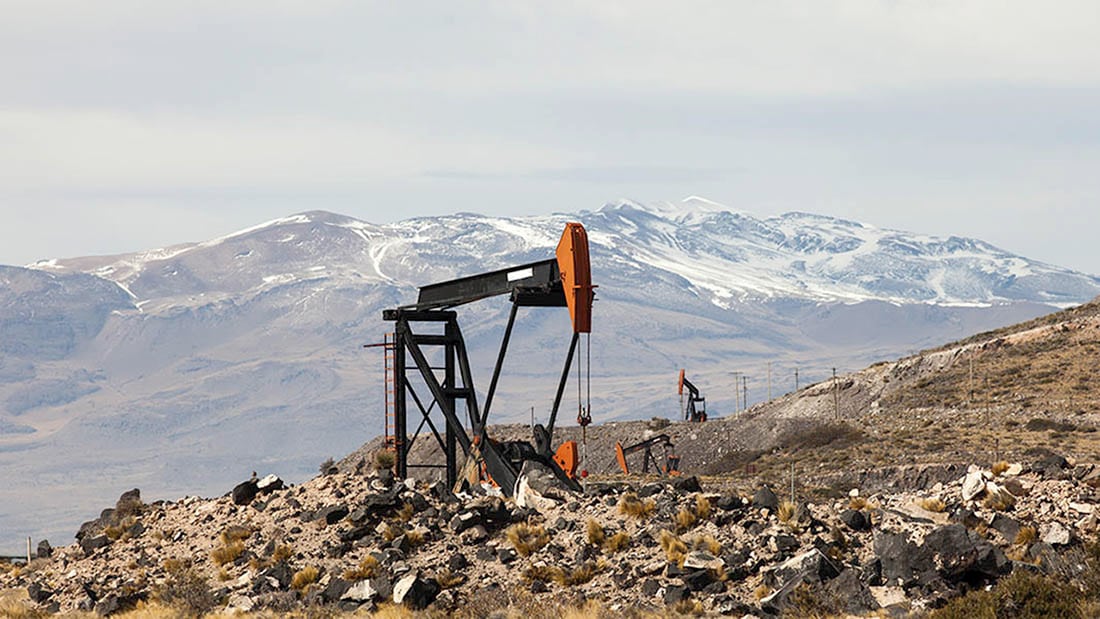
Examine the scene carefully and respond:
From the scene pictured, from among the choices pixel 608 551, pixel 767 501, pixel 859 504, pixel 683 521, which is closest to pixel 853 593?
pixel 767 501

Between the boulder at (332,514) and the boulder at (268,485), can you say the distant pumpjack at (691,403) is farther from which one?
the boulder at (332,514)

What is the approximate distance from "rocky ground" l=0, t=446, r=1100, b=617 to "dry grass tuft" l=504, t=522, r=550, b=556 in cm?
3

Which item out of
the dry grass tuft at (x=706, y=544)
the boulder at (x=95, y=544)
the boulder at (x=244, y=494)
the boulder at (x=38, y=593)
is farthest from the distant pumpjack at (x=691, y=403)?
the dry grass tuft at (x=706, y=544)

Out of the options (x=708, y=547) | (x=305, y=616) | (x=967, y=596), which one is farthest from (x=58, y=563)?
(x=967, y=596)

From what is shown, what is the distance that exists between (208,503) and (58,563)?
362cm

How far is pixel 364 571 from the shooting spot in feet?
Result: 84.8

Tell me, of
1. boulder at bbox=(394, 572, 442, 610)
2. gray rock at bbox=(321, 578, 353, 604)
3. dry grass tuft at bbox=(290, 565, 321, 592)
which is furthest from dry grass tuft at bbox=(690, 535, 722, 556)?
dry grass tuft at bbox=(290, 565, 321, 592)

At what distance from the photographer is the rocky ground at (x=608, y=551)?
2242 centimetres

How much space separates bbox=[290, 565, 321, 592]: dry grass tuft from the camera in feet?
85.2

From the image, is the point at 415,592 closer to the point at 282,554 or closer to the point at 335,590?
the point at 335,590

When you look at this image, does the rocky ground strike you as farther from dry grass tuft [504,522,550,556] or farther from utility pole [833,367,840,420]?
utility pole [833,367,840,420]

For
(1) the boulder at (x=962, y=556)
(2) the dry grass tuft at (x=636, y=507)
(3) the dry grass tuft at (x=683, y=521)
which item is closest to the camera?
(1) the boulder at (x=962, y=556)

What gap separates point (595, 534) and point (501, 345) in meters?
8.12

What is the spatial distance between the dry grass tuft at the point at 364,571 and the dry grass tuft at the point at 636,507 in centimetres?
483
